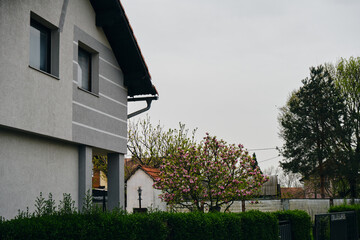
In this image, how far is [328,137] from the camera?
123 feet

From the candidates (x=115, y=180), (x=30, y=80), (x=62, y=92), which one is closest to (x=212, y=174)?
(x=115, y=180)

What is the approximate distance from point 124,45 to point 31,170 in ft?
16.8

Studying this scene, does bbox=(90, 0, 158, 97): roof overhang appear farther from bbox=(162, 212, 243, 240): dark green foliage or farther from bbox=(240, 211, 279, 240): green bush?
bbox=(162, 212, 243, 240): dark green foliage

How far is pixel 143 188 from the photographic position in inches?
1222

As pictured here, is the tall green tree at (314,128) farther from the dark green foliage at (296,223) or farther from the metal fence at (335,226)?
the dark green foliage at (296,223)

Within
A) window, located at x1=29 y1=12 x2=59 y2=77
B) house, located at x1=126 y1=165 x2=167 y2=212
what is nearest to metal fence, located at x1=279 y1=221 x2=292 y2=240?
window, located at x1=29 y1=12 x2=59 y2=77

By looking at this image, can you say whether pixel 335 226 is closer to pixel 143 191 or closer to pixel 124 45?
pixel 124 45

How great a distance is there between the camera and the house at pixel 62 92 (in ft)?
30.3

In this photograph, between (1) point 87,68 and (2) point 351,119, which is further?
(2) point 351,119

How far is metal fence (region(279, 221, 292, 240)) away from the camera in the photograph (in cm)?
1357

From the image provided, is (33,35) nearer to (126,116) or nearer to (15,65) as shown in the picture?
(15,65)

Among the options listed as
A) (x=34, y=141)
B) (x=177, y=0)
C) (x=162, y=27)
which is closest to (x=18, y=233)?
(x=34, y=141)

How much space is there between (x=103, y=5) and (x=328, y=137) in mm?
28697

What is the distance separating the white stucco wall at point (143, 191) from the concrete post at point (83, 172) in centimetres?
1880
